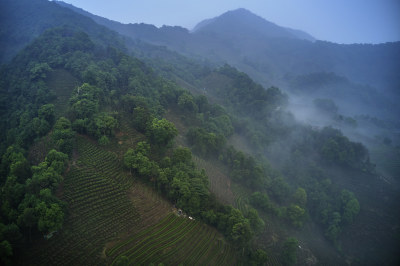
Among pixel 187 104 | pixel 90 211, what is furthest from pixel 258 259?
pixel 187 104

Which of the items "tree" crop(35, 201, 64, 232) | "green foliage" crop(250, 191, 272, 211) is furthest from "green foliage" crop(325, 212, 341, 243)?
"tree" crop(35, 201, 64, 232)

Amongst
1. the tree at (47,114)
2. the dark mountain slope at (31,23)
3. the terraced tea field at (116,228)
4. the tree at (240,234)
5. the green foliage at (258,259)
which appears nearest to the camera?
the terraced tea field at (116,228)

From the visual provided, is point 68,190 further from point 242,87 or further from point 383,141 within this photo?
point 383,141

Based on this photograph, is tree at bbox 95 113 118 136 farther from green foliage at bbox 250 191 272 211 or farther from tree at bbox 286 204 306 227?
tree at bbox 286 204 306 227

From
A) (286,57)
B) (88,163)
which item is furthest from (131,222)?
(286,57)

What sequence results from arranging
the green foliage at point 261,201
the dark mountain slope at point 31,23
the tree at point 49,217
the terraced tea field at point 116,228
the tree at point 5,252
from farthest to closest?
the dark mountain slope at point 31,23 < the green foliage at point 261,201 < the terraced tea field at point 116,228 < the tree at point 49,217 < the tree at point 5,252

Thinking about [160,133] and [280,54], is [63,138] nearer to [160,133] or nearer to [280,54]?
[160,133]

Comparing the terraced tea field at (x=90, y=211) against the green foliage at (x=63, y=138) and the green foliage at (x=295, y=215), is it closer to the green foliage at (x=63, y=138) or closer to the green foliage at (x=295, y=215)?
the green foliage at (x=63, y=138)

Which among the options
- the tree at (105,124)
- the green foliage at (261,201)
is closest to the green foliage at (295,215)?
the green foliage at (261,201)
